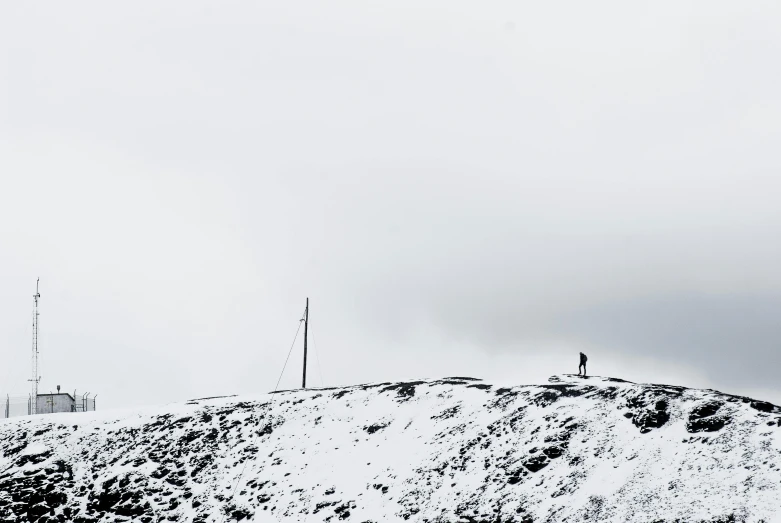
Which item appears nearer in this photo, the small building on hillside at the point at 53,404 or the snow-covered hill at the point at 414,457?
the snow-covered hill at the point at 414,457

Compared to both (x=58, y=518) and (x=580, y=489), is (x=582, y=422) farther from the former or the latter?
(x=58, y=518)

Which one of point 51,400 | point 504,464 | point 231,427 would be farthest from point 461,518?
point 51,400

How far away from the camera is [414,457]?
1650 inches

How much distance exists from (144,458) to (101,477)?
7.86ft

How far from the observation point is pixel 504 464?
1515 inches

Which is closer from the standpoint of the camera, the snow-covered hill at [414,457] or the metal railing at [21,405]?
the snow-covered hill at [414,457]

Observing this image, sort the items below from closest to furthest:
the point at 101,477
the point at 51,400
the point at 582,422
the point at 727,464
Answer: the point at 727,464
the point at 582,422
the point at 101,477
the point at 51,400

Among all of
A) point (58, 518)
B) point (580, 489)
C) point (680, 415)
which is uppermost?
point (680, 415)

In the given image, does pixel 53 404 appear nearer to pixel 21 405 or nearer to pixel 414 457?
pixel 21 405

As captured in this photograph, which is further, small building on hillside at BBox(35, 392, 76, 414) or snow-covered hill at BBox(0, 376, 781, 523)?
small building on hillside at BBox(35, 392, 76, 414)

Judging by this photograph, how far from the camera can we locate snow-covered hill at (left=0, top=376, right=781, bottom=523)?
109 feet

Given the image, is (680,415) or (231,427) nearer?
(680,415)

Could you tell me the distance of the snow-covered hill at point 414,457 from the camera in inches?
1303

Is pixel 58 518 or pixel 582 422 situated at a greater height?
pixel 582 422
